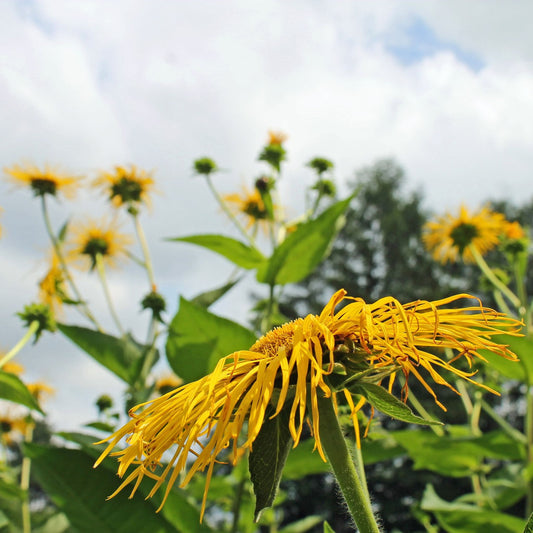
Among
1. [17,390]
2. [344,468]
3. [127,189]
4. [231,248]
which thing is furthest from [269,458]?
[127,189]

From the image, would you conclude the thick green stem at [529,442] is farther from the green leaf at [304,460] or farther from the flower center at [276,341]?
the flower center at [276,341]

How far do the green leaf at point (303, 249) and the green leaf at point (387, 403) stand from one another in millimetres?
986

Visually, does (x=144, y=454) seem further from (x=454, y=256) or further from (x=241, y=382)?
(x=454, y=256)

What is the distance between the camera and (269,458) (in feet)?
2.51

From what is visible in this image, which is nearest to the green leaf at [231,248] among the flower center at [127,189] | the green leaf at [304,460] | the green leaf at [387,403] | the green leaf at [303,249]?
the green leaf at [303,249]

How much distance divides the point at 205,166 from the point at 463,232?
1773mm

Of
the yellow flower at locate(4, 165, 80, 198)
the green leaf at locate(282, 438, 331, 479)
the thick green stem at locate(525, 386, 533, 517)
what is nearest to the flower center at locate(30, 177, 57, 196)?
the yellow flower at locate(4, 165, 80, 198)

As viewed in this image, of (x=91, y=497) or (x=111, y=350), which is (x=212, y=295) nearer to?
(x=111, y=350)

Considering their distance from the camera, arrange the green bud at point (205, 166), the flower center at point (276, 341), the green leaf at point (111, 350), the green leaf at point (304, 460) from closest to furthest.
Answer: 1. the flower center at point (276, 341)
2. the green leaf at point (304, 460)
3. the green leaf at point (111, 350)
4. the green bud at point (205, 166)

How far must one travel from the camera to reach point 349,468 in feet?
2.45

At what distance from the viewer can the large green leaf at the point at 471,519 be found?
169 cm

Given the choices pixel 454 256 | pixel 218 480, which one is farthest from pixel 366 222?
pixel 218 480

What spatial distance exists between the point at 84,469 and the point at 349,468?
844 millimetres

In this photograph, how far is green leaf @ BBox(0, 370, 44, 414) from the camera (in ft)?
4.66
